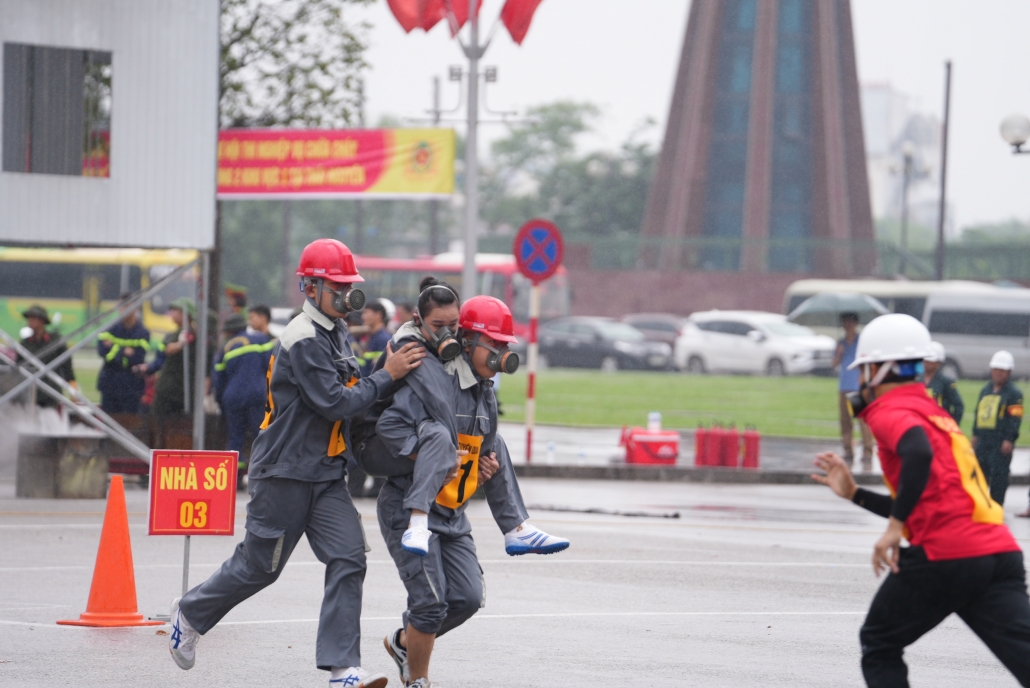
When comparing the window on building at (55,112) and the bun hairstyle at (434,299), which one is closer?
the bun hairstyle at (434,299)

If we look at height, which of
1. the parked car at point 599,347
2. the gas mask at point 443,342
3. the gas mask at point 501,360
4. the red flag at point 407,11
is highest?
the red flag at point 407,11

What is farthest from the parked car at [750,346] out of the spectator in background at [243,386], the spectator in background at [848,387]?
the spectator in background at [243,386]

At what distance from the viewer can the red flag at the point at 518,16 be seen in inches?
691

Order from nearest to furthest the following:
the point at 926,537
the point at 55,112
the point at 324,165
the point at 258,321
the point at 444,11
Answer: the point at 926,537, the point at 258,321, the point at 55,112, the point at 444,11, the point at 324,165

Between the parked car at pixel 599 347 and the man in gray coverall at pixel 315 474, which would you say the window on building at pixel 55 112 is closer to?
the man in gray coverall at pixel 315 474

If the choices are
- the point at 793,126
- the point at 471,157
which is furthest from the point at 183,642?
the point at 793,126

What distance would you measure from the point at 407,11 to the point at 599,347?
33.5 meters

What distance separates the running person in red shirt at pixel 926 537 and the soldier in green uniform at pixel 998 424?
10682 mm

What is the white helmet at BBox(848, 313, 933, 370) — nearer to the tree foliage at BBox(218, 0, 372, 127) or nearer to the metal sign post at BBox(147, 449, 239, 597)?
the metal sign post at BBox(147, 449, 239, 597)

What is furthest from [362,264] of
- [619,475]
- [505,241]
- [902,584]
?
[902,584]

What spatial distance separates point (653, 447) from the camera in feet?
62.7

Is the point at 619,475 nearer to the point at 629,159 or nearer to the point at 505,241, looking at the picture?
the point at 505,241

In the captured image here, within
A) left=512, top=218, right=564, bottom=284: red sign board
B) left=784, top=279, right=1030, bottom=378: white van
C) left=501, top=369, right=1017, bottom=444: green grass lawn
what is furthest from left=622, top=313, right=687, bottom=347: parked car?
left=512, top=218, right=564, bottom=284: red sign board

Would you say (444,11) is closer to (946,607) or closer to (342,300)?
(342,300)
